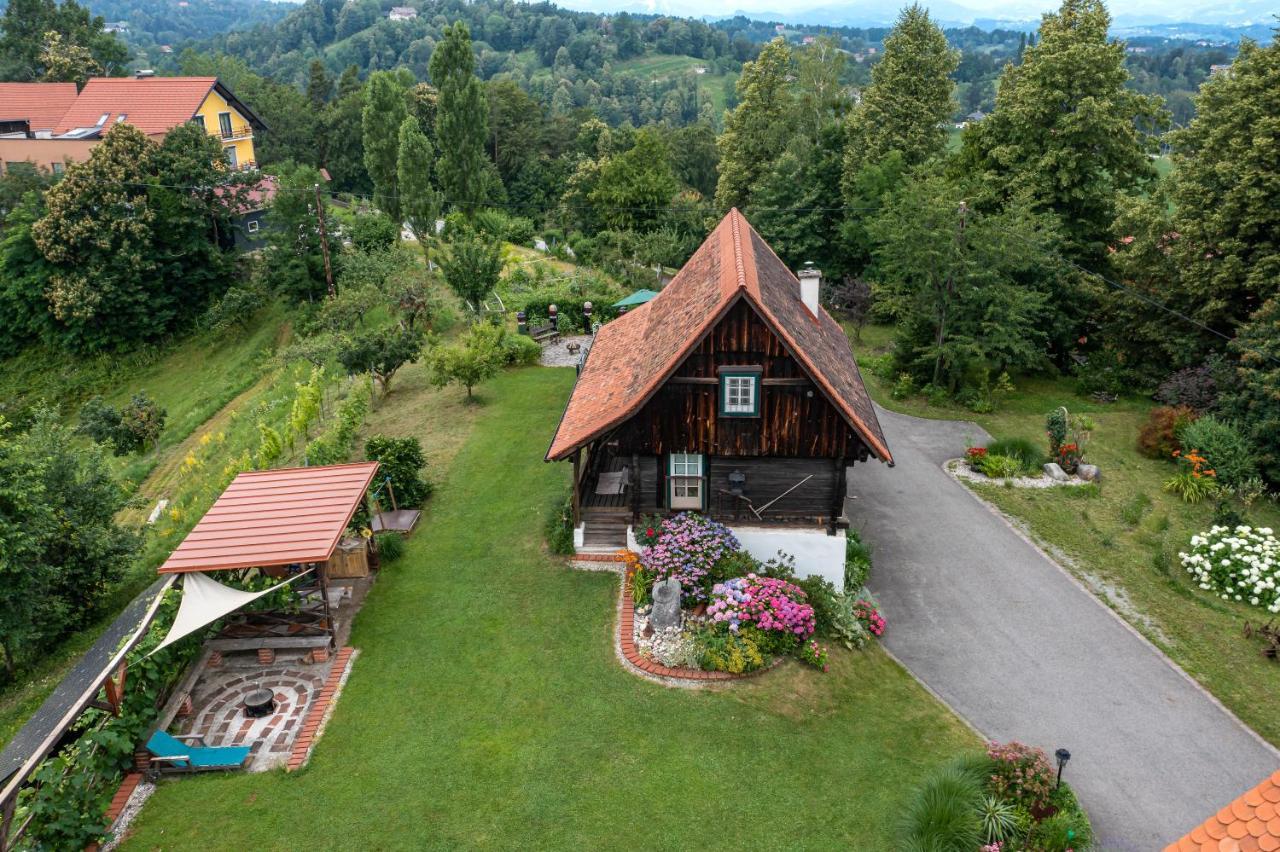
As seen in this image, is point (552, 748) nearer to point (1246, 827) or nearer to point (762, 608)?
point (762, 608)

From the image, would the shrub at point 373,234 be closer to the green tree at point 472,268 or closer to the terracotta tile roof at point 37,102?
the green tree at point 472,268

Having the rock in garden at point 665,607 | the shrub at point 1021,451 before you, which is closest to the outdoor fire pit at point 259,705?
the rock in garden at point 665,607

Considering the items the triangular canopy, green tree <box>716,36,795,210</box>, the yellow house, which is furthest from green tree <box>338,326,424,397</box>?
the yellow house

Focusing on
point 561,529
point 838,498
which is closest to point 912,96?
point 838,498

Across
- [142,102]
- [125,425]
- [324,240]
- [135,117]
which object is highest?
[142,102]

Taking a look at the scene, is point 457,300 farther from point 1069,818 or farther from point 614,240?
point 1069,818
